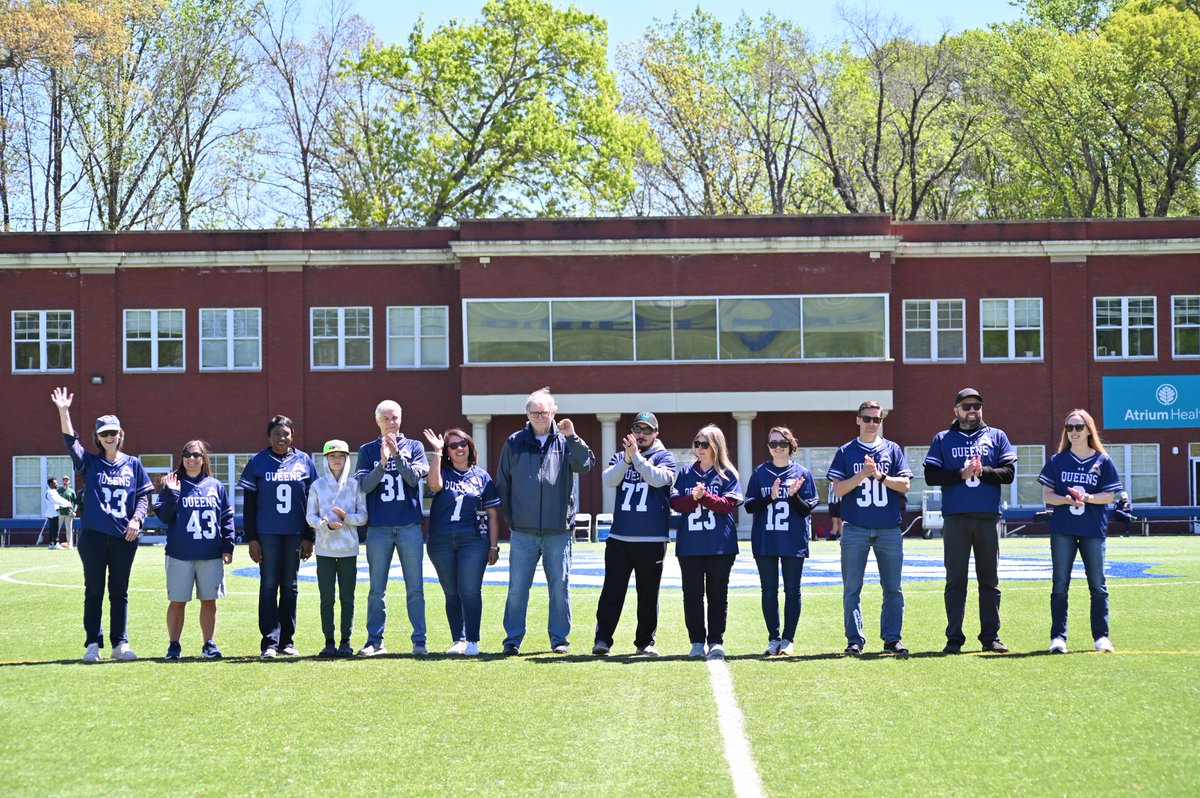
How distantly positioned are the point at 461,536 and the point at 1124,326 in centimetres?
3171

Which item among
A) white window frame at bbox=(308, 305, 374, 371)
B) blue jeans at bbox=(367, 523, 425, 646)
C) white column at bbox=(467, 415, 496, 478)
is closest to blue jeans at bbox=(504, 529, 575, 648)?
blue jeans at bbox=(367, 523, 425, 646)

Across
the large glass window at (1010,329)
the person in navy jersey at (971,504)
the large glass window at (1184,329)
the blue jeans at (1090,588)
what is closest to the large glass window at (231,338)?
the large glass window at (1010,329)

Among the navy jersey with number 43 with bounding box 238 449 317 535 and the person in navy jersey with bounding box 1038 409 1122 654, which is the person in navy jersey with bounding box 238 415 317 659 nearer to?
the navy jersey with number 43 with bounding box 238 449 317 535

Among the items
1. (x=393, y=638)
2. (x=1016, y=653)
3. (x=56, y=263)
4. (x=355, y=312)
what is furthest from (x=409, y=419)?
(x=1016, y=653)

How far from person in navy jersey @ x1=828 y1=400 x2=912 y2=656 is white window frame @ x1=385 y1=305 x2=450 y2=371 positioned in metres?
28.6

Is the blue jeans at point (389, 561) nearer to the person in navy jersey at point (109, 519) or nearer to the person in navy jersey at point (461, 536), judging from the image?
the person in navy jersey at point (461, 536)

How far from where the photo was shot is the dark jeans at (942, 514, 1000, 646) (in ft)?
38.2

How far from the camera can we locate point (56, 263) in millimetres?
39688

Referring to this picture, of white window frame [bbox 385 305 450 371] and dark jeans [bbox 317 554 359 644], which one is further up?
white window frame [bbox 385 305 450 371]

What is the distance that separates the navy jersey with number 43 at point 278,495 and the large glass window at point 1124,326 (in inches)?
1253

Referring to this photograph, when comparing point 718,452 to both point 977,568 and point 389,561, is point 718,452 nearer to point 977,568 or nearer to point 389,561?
point 977,568

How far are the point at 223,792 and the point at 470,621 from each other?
16.7ft

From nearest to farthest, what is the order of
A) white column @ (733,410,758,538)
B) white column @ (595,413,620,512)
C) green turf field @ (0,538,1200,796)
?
green turf field @ (0,538,1200,796)
white column @ (595,413,620,512)
white column @ (733,410,758,538)

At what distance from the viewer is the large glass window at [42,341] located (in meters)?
39.8
